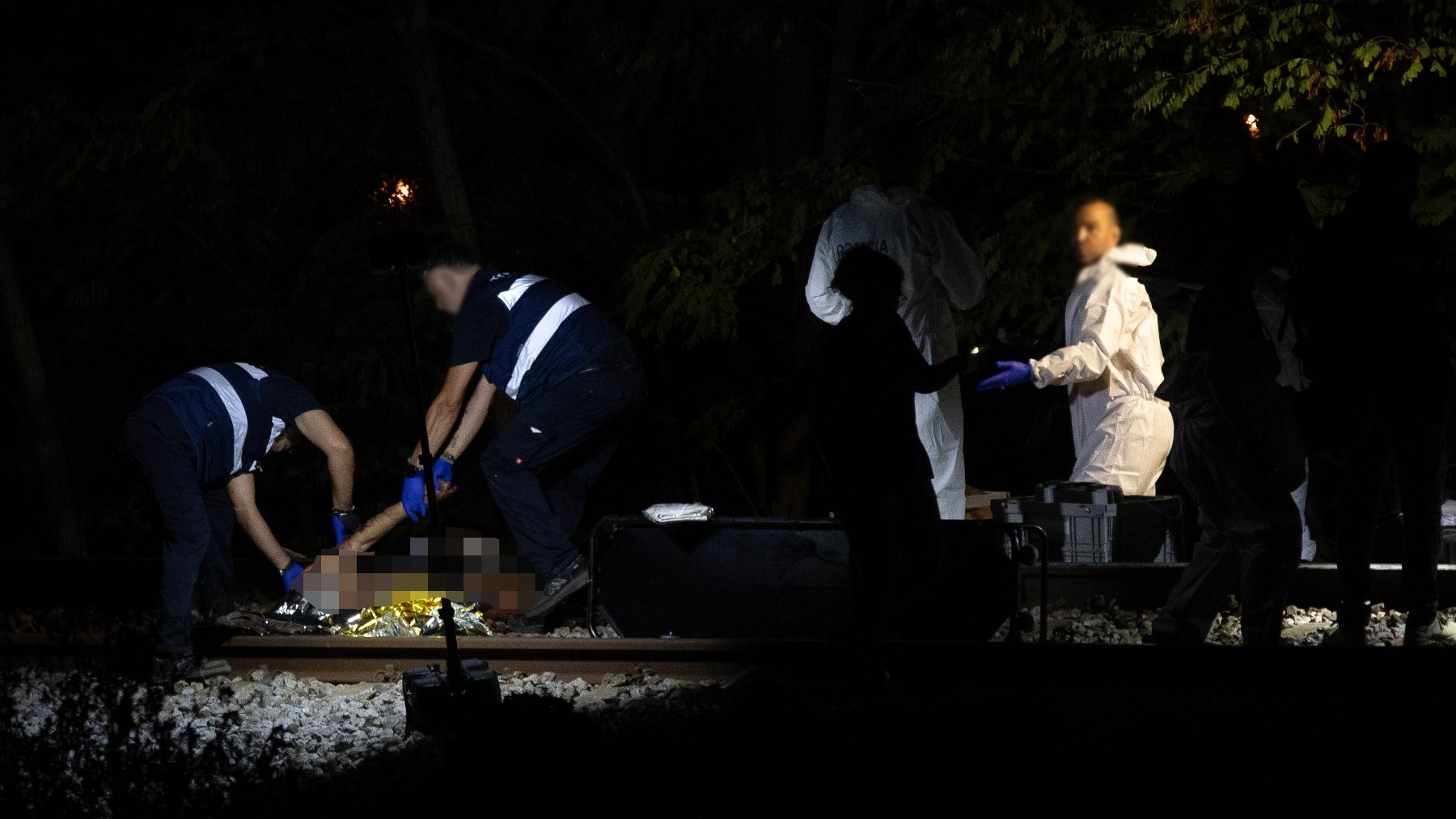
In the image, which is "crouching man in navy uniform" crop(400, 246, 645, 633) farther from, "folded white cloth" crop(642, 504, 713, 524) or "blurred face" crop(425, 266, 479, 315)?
"folded white cloth" crop(642, 504, 713, 524)

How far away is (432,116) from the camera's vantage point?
13.4m

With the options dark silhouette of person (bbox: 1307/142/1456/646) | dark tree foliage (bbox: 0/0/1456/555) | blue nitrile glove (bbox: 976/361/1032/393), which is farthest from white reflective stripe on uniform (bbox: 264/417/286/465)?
dark tree foliage (bbox: 0/0/1456/555)

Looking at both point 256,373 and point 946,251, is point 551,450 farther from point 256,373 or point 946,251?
point 946,251

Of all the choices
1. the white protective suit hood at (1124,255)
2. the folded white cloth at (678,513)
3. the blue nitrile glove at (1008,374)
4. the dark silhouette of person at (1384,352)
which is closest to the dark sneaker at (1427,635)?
the dark silhouette of person at (1384,352)

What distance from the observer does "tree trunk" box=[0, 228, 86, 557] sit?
55.6 ft

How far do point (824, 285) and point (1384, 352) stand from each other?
10.7 feet

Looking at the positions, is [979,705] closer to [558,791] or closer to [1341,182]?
[558,791]

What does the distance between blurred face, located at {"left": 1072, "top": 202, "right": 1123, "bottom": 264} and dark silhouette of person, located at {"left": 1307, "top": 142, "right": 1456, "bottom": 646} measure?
1834 mm

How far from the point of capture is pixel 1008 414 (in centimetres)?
1717

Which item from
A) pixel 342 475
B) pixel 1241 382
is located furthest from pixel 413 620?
pixel 1241 382

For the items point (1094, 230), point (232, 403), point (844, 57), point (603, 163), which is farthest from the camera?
point (603, 163)

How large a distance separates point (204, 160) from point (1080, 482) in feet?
32.0

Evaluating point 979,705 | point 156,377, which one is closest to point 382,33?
point 156,377

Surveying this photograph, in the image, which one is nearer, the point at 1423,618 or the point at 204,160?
the point at 1423,618
